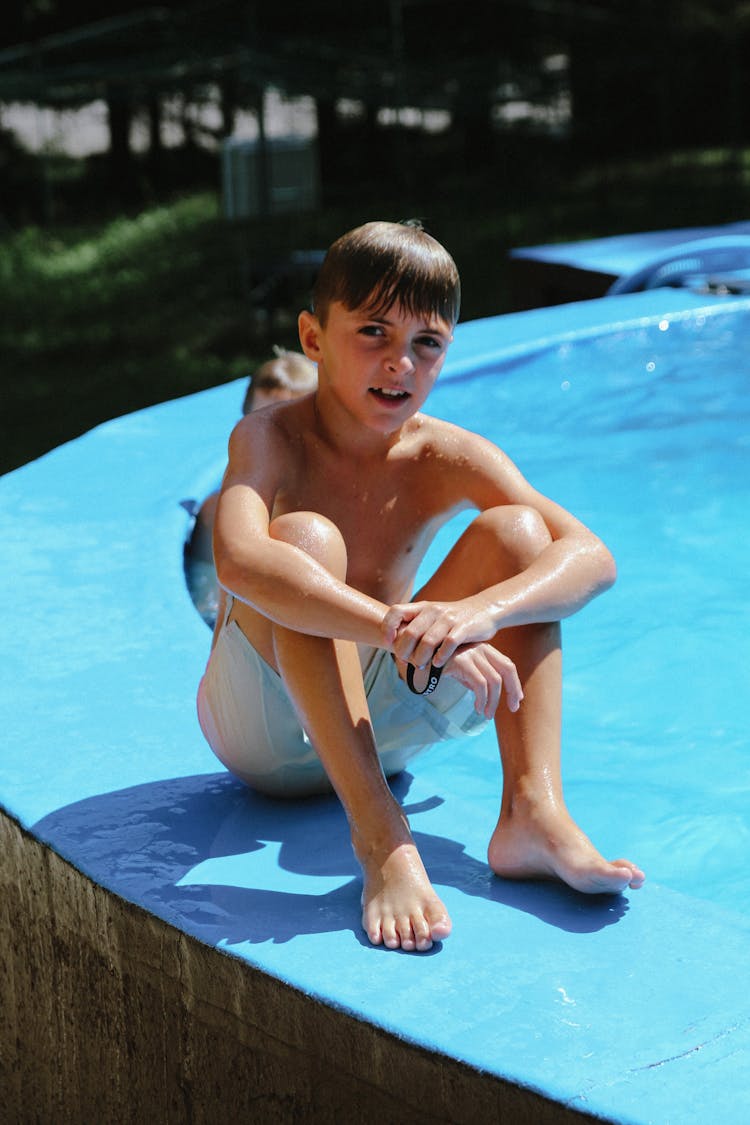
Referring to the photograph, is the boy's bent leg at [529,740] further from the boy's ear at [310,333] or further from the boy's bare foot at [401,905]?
the boy's ear at [310,333]

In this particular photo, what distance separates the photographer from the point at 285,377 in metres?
4.09

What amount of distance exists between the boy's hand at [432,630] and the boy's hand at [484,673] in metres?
0.02

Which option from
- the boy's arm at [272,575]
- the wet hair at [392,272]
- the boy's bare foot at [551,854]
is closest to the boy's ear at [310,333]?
the wet hair at [392,272]

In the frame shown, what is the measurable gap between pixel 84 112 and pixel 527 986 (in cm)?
1205

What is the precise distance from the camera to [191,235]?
42.1 ft

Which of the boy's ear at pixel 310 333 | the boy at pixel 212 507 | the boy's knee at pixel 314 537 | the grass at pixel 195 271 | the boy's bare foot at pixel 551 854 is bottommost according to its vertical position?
the grass at pixel 195 271

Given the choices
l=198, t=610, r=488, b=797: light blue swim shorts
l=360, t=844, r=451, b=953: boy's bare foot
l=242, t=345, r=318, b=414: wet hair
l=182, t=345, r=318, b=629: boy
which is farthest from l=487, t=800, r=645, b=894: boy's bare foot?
l=242, t=345, r=318, b=414: wet hair

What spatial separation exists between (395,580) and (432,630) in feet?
1.70

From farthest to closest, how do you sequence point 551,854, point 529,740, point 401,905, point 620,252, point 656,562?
1. point 620,252
2. point 656,562
3. point 529,740
4. point 551,854
5. point 401,905

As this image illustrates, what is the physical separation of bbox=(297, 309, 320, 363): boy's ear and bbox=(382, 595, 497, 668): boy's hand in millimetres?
571

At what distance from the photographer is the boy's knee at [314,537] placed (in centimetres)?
219

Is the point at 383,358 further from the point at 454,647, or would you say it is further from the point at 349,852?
the point at 349,852

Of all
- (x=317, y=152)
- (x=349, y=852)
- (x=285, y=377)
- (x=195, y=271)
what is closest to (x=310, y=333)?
(x=349, y=852)

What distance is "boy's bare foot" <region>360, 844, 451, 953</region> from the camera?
1972 millimetres
